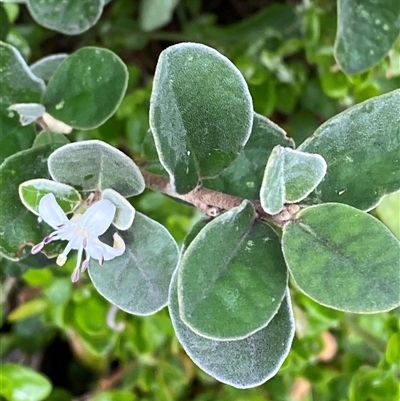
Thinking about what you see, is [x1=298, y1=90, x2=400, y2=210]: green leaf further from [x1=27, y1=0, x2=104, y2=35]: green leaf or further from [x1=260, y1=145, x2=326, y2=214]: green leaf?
[x1=27, y1=0, x2=104, y2=35]: green leaf

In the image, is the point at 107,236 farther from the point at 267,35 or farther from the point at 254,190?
the point at 267,35

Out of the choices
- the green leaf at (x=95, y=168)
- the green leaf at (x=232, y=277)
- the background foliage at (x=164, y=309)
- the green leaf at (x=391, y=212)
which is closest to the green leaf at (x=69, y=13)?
the background foliage at (x=164, y=309)

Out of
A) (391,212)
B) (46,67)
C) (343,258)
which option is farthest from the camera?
(391,212)

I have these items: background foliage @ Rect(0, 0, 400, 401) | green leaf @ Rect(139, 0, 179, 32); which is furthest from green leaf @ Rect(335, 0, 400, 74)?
green leaf @ Rect(139, 0, 179, 32)

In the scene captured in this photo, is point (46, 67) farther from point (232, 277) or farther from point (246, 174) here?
point (232, 277)

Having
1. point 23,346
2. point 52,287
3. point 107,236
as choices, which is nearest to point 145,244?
point 107,236

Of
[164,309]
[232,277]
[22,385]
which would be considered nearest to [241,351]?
[232,277]
